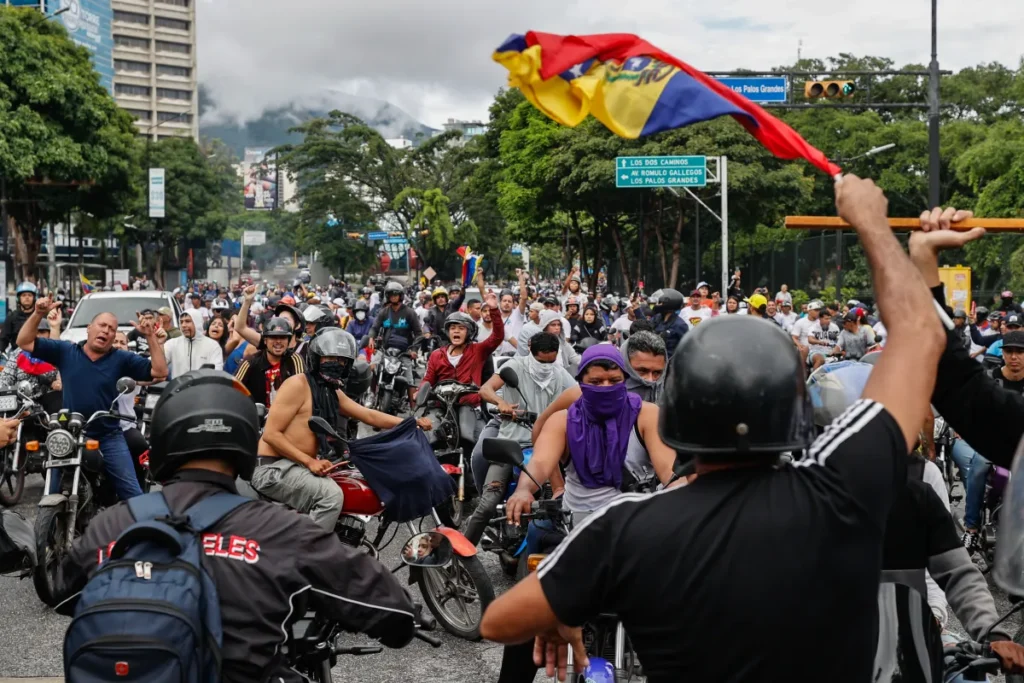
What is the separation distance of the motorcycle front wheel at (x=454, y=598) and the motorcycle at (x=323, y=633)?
3.00 m

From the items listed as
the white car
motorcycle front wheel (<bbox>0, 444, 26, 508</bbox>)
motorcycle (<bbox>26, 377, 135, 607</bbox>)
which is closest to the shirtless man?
motorcycle (<bbox>26, 377, 135, 607</bbox>)

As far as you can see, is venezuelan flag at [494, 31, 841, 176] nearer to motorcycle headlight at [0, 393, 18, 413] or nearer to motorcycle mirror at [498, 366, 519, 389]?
motorcycle mirror at [498, 366, 519, 389]

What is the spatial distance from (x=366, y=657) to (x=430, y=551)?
3245 mm

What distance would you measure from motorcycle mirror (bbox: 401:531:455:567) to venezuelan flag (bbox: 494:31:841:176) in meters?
1.26

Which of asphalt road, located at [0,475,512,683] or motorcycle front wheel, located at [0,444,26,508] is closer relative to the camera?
asphalt road, located at [0,475,512,683]

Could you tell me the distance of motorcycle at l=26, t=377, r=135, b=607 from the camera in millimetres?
7309

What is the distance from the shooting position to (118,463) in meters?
8.20

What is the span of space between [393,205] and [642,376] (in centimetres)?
6786

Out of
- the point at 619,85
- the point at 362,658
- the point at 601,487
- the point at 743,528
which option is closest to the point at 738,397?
the point at 743,528

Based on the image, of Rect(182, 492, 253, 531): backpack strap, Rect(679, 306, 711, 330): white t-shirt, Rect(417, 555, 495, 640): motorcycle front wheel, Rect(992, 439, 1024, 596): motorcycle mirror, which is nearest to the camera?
Rect(182, 492, 253, 531): backpack strap

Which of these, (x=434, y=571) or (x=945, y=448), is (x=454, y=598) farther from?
(x=945, y=448)

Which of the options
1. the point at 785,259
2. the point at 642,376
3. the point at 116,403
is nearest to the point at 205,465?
the point at 642,376

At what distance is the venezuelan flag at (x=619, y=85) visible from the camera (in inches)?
133

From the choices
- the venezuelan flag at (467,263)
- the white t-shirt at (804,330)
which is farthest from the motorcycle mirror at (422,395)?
the white t-shirt at (804,330)
